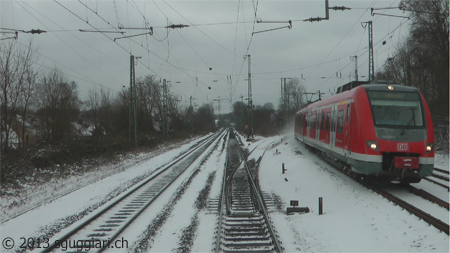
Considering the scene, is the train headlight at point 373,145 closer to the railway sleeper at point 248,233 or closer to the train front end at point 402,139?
the train front end at point 402,139

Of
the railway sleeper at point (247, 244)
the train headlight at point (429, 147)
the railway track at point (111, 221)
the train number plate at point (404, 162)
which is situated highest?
the train headlight at point (429, 147)

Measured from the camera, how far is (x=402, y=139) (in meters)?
9.73

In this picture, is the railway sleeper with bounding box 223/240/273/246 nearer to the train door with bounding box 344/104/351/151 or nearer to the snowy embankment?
the snowy embankment

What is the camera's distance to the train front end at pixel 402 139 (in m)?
9.63

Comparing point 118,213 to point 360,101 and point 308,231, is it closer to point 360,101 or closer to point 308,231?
point 308,231

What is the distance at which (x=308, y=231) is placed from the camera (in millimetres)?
7766

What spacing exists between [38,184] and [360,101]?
490 inches

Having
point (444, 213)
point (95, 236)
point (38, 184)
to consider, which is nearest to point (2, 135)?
point (38, 184)

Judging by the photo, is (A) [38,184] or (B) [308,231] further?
(A) [38,184]

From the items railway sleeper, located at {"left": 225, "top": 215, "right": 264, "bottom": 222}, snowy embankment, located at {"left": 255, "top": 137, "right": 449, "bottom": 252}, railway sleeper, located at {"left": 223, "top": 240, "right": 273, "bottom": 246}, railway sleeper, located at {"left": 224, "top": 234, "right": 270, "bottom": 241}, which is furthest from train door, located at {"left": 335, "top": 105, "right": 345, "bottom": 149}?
railway sleeper, located at {"left": 223, "top": 240, "right": 273, "bottom": 246}

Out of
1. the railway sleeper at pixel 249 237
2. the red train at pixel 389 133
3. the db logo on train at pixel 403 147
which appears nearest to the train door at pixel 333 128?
the red train at pixel 389 133

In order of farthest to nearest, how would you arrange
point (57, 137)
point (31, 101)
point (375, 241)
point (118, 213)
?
point (57, 137) < point (31, 101) < point (118, 213) < point (375, 241)

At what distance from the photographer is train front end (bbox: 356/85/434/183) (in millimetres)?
9633

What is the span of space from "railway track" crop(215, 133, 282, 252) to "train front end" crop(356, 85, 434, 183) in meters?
3.67
